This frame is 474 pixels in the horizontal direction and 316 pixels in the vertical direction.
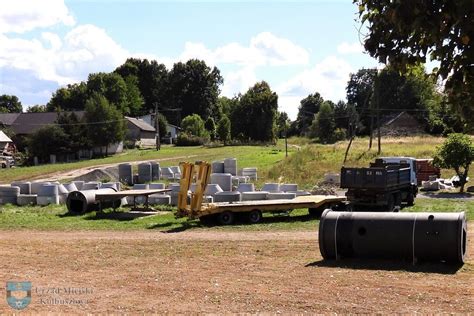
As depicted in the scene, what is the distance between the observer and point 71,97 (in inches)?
4663

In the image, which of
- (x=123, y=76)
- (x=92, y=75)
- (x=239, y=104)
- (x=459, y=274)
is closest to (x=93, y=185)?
(x=459, y=274)

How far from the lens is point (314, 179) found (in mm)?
37906

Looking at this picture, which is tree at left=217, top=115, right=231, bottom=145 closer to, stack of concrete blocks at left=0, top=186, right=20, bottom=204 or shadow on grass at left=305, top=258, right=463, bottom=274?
stack of concrete blocks at left=0, top=186, right=20, bottom=204

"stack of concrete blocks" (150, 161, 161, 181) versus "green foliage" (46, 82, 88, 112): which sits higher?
"green foliage" (46, 82, 88, 112)

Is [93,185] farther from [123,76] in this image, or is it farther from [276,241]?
[123,76]

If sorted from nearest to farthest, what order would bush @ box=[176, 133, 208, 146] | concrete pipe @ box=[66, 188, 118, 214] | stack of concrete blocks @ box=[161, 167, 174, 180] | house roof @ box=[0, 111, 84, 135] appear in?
concrete pipe @ box=[66, 188, 118, 214] < stack of concrete blocks @ box=[161, 167, 174, 180] < bush @ box=[176, 133, 208, 146] < house roof @ box=[0, 111, 84, 135]

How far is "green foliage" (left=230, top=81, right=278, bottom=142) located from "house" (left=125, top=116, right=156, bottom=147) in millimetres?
13698

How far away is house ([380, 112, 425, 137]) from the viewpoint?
270ft

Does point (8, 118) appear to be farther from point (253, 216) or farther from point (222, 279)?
point (222, 279)

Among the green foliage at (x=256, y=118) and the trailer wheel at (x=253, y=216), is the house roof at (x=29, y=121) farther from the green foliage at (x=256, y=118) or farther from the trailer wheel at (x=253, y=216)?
the trailer wheel at (x=253, y=216)

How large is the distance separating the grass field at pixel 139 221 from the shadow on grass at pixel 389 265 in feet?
22.2

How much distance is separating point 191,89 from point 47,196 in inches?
3694

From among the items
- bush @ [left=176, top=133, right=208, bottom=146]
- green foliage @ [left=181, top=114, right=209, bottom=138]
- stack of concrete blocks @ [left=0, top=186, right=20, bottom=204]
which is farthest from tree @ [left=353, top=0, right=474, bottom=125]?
green foliage @ [left=181, top=114, right=209, bottom=138]

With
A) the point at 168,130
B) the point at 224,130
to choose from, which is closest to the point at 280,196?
the point at 224,130
